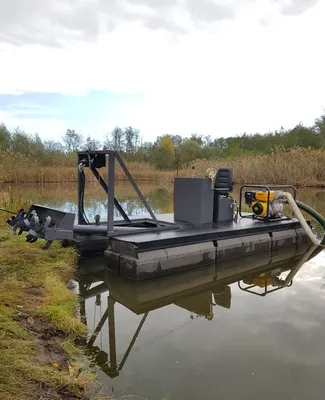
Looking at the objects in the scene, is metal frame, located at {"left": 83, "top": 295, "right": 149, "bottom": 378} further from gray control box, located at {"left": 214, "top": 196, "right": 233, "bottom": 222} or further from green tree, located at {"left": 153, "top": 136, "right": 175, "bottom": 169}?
green tree, located at {"left": 153, "top": 136, "right": 175, "bottom": 169}

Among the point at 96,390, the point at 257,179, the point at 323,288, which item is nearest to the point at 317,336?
the point at 323,288

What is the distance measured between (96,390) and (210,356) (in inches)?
37.1

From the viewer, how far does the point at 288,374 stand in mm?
2582

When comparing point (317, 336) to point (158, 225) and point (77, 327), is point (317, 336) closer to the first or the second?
point (77, 327)

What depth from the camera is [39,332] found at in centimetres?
276

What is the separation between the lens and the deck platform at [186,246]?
4.35 metres

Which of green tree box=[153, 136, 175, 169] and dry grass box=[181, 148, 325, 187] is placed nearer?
dry grass box=[181, 148, 325, 187]

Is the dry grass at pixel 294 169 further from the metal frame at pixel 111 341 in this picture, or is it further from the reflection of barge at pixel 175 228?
the metal frame at pixel 111 341

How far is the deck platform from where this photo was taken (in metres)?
4.35

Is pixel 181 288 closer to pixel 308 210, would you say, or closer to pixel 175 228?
pixel 175 228

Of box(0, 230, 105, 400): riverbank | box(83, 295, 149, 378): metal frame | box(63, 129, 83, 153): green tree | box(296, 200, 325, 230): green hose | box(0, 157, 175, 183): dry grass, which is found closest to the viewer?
box(0, 230, 105, 400): riverbank

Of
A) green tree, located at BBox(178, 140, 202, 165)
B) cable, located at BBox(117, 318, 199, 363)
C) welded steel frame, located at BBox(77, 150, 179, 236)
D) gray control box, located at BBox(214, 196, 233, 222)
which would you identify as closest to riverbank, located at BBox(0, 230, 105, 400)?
cable, located at BBox(117, 318, 199, 363)

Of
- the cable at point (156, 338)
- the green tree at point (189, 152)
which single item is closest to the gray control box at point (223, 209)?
the cable at point (156, 338)

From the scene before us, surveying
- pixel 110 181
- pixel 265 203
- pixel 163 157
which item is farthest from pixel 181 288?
pixel 163 157
